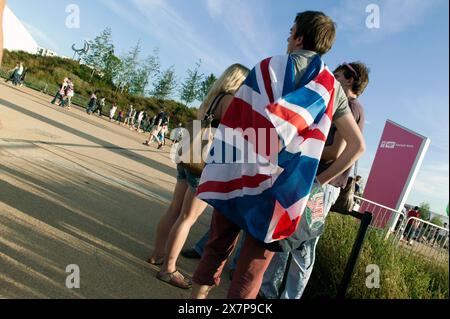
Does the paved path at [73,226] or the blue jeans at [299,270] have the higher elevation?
the blue jeans at [299,270]

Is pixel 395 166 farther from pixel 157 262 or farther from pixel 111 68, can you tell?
pixel 111 68

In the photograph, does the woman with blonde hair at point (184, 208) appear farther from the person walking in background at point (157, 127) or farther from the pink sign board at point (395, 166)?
the person walking in background at point (157, 127)

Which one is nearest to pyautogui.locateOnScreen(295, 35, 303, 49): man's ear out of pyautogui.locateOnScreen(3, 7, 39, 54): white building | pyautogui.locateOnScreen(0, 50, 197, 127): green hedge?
pyautogui.locateOnScreen(0, 50, 197, 127): green hedge

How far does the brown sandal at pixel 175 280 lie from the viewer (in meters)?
3.05

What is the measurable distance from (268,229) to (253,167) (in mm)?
297

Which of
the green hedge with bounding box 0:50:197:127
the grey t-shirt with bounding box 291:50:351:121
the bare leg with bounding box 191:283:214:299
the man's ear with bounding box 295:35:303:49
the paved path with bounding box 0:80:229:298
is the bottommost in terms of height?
the paved path with bounding box 0:80:229:298

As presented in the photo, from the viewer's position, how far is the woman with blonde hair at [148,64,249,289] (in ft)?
8.94

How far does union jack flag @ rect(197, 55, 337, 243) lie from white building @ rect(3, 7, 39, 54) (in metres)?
64.0

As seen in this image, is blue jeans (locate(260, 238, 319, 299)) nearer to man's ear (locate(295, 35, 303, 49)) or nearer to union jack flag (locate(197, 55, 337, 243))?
union jack flag (locate(197, 55, 337, 243))

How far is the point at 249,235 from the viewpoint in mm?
1907

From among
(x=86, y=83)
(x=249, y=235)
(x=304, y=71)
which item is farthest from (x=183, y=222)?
(x=86, y=83)

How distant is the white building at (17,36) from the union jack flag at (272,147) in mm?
64045

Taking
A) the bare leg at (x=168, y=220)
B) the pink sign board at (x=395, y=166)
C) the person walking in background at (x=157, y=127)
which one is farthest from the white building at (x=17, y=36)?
the bare leg at (x=168, y=220)
